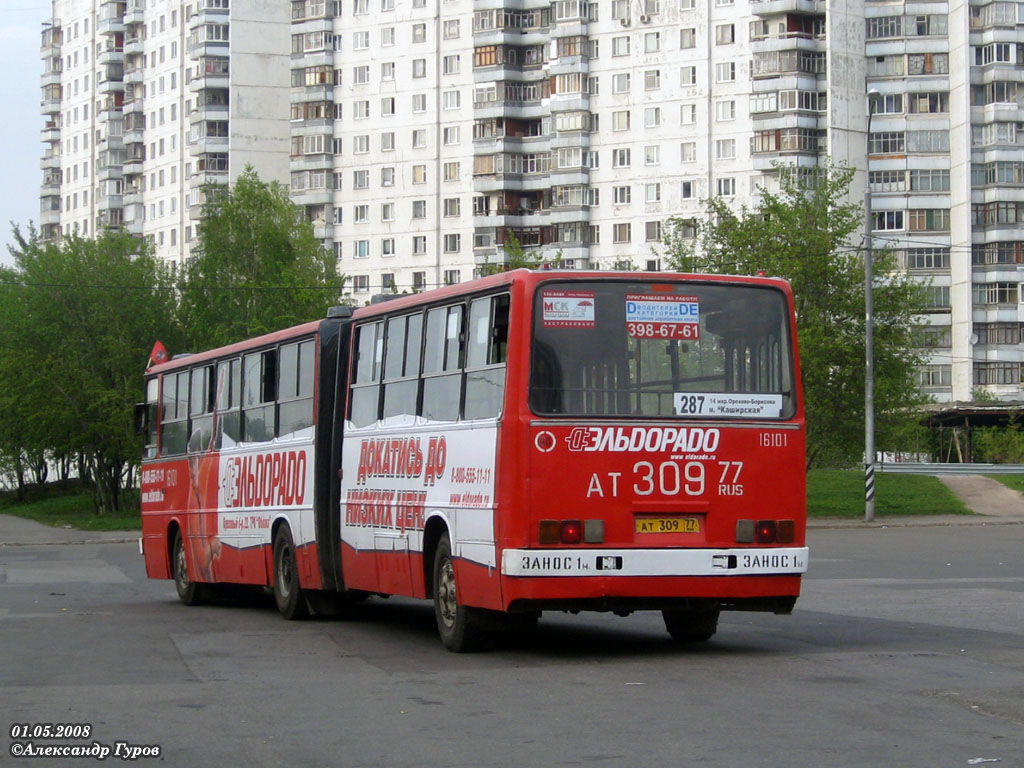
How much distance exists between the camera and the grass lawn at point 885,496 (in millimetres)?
49562

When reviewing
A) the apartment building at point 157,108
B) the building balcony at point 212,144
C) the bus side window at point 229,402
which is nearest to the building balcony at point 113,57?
the apartment building at point 157,108

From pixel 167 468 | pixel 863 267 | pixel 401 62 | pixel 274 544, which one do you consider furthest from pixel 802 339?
pixel 401 62

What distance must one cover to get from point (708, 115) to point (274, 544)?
85.3 meters

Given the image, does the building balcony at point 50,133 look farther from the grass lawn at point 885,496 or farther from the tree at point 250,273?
the grass lawn at point 885,496

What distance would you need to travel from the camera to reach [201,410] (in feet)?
73.9

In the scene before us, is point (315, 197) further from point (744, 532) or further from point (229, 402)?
point (744, 532)

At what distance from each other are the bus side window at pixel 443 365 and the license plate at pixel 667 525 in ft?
6.40

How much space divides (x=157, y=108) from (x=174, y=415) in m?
108

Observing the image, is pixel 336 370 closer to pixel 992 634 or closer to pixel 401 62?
pixel 992 634

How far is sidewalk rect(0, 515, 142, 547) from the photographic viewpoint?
46875 mm

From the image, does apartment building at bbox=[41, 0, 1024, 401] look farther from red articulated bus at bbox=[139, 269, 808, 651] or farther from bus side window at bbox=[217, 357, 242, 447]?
red articulated bus at bbox=[139, 269, 808, 651]

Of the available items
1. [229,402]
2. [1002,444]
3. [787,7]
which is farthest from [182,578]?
[787,7]

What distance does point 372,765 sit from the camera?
8.57 metres

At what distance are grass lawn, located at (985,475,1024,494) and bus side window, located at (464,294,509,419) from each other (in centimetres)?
4113
